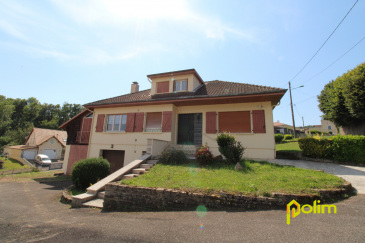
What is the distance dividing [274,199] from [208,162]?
3.98 m

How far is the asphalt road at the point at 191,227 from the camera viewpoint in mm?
2795

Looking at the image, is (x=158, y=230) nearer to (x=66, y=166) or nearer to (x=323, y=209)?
(x=323, y=209)

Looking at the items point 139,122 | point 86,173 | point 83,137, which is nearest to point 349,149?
point 139,122

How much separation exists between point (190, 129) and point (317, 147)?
7010mm

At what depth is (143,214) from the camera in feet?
14.0

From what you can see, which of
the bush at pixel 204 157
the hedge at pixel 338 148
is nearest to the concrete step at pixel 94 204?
the bush at pixel 204 157

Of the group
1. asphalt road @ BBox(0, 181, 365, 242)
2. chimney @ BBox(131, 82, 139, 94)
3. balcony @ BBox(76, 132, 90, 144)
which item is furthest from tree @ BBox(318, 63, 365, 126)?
balcony @ BBox(76, 132, 90, 144)

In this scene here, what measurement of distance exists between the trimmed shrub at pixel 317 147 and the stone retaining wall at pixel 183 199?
197 inches

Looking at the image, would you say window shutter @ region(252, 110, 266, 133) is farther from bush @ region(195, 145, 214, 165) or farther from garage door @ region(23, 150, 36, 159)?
garage door @ region(23, 150, 36, 159)

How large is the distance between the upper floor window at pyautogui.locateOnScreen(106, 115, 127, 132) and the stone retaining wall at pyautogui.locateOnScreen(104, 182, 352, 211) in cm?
757

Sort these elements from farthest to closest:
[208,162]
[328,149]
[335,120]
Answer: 1. [335,120]
2. [328,149]
3. [208,162]

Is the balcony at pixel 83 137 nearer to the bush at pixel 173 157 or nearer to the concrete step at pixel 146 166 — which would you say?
the concrete step at pixel 146 166

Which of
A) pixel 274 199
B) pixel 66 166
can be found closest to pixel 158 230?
pixel 274 199

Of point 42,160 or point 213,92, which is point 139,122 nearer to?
point 213,92
